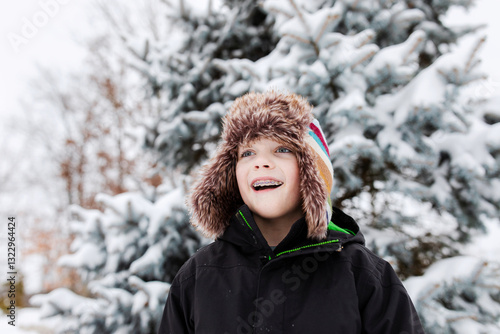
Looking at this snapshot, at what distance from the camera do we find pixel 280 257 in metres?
1.19

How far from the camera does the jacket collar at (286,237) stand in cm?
123

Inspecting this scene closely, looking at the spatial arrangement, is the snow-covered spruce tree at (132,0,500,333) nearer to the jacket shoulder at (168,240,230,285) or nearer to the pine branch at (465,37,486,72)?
the pine branch at (465,37,486,72)

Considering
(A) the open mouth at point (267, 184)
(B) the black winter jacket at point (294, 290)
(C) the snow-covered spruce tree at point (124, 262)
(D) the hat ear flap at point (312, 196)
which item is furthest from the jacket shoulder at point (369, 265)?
(C) the snow-covered spruce tree at point (124, 262)

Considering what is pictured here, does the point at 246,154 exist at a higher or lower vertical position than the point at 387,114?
lower

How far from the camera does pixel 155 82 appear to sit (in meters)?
3.54

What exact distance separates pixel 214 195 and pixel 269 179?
35 cm

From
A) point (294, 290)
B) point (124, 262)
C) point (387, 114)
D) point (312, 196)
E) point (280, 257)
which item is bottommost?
point (124, 262)

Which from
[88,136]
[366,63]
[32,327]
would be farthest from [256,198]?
[88,136]

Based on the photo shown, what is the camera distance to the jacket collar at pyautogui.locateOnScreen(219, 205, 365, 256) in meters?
1.23

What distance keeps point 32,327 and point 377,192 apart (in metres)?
6.69

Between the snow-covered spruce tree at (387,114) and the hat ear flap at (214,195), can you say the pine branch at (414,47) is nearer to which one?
the snow-covered spruce tree at (387,114)

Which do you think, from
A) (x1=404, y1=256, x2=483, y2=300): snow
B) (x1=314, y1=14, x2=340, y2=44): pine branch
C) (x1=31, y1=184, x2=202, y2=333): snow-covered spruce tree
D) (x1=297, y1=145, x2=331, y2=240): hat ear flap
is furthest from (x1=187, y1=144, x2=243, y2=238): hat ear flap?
(x1=404, y1=256, x2=483, y2=300): snow

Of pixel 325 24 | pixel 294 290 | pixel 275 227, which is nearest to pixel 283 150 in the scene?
pixel 275 227

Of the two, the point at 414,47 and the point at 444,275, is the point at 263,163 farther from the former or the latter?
the point at 444,275
